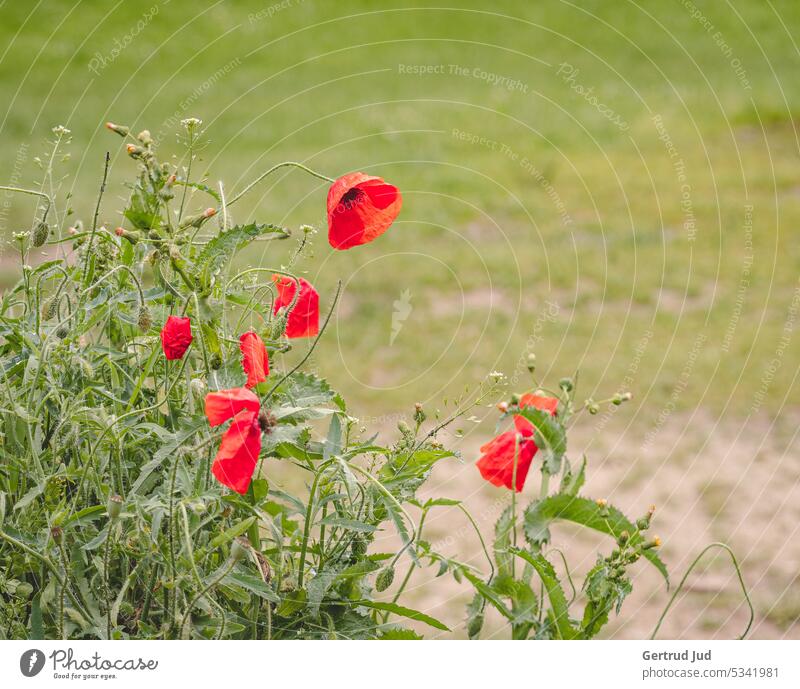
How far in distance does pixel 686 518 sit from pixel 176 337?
2255mm

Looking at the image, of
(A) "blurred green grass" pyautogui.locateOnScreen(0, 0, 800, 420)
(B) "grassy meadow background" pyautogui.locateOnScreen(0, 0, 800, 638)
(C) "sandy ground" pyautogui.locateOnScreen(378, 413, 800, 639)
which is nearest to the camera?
(C) "sandy ground" pyautogui.locateOnScreen(378, 413, 800, 639)

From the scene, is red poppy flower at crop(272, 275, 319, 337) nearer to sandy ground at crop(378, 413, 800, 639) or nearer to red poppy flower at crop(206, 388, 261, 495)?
red poppy flower at crop(206, 388, 261, 495)

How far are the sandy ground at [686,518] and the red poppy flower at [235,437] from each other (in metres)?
1.46

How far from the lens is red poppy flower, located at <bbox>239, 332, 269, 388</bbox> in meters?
0.84

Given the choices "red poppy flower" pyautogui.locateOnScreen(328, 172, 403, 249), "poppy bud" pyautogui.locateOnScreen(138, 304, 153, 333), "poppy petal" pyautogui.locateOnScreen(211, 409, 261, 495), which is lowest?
"poppy petal" pyautogui.locateOnScreen(211, 409, 261, 495)

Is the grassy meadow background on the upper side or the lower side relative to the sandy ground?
upper

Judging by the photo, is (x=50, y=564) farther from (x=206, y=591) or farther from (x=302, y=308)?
(x=302, y=308)

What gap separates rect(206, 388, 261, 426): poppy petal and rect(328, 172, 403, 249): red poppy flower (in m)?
0.21

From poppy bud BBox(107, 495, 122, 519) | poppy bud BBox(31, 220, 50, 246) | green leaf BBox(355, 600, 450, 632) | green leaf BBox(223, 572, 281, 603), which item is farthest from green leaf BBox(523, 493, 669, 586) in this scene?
poppy bud BBox(31, 220, 50, 246)

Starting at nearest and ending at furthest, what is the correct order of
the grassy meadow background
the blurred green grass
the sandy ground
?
the sandy ground, the grassy meadow background, the blurred green grass

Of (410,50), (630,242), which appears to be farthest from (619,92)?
(630,242)

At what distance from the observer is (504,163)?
5516 mm

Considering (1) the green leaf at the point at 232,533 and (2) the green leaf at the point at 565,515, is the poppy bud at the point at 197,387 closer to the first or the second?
(1) the green leaf at the point at 232,533
